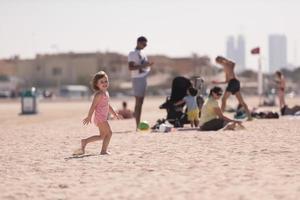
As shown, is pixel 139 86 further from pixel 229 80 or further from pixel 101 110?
pixel 101 110

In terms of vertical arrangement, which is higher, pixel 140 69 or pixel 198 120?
pixel 140 69

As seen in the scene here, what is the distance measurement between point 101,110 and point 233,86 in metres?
5.52

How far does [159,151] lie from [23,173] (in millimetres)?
2074

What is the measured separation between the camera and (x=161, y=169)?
251 inches

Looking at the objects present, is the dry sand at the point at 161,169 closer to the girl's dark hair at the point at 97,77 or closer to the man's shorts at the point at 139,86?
the girl's dark hair at the point at 97,77

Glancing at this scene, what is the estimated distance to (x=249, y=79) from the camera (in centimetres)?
12019

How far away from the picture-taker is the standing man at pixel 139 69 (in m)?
12.1

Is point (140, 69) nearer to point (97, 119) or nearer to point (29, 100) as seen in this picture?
point (97, 119)

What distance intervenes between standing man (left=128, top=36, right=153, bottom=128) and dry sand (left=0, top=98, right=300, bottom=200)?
2.24 metres

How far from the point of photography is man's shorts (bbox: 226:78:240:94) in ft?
43.3

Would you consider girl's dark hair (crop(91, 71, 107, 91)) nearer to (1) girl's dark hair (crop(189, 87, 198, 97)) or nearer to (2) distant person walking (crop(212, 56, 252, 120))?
(1) girl's dark hair (crop(189, 87, 198, 97))

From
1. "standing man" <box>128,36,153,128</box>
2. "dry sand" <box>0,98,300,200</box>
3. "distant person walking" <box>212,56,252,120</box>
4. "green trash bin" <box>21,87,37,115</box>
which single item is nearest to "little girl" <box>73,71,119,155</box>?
"dry sand" <box>0,98,300,200</box>

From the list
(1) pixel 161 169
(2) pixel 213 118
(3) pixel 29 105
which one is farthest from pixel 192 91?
(3) pixel 29 105

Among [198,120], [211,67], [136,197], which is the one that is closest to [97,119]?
[136,197]
